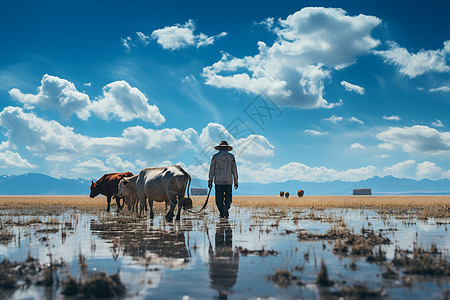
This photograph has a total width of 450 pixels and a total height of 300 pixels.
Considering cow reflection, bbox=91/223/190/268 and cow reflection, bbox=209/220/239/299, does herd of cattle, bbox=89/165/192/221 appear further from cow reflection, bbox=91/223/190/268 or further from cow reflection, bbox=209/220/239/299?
cow reflection, bbox=209/220/239/299

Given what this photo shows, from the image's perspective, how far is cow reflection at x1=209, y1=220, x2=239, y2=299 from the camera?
475cm

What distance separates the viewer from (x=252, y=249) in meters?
7.50

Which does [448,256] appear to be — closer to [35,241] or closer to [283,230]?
[283,230]

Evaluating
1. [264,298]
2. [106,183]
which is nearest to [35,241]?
[264,298]

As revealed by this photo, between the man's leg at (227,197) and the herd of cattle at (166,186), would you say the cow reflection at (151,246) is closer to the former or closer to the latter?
the herd of cattle at (166,186)

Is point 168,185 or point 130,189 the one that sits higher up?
point 168,185

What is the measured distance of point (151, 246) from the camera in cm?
788

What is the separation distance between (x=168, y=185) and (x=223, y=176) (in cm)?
230

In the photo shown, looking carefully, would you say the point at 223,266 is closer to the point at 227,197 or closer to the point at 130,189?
the point at 227,197

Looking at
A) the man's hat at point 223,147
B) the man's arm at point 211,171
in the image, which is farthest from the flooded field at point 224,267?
the man's hat at point 223,147

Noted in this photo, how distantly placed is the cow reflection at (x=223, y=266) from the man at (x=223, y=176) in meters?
6.54

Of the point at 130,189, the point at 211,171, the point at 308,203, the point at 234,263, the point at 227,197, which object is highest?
the point at 211,171

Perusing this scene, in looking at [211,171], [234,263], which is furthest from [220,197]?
[234,263]

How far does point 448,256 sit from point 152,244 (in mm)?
5518
